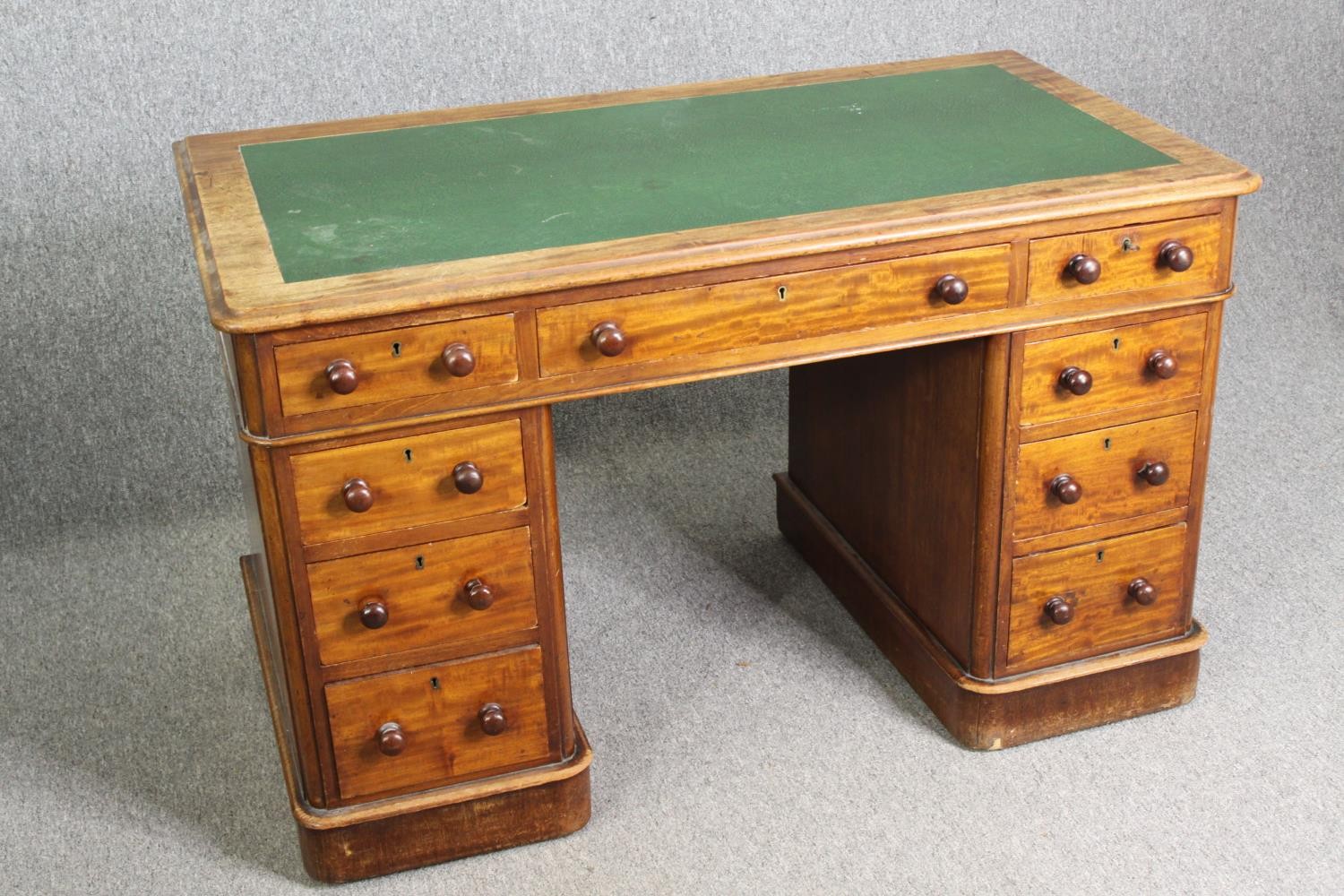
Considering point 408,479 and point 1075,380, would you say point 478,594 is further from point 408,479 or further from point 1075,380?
point 1075,380

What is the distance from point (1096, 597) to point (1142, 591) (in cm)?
6

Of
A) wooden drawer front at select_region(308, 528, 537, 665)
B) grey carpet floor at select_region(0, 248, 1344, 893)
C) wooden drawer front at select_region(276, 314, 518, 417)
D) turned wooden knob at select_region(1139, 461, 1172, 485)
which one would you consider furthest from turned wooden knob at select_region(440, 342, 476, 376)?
turned wooden knob at select_region(1139, 461, 1172, 485)

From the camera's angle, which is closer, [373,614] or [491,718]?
[373,614]

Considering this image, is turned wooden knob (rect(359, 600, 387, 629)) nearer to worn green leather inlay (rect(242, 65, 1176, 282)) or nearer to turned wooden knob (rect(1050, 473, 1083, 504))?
worn green leather inlay (rect(242, 65, 1176, 282))

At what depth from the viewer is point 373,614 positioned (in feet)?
6.56

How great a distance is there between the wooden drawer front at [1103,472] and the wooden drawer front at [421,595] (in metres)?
0.67

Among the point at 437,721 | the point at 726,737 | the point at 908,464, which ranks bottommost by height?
the point at 726,737

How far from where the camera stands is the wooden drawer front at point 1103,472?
7.24 feet

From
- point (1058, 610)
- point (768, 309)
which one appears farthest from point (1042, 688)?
point (768, 309)

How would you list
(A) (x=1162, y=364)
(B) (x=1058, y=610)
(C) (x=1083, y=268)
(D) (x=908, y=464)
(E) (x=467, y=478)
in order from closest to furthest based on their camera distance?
(E) (x=467, y=478) < (C) (x=1083, y=268) < (A) (x=1162, y=364) < (B) (x=1058, y=610) < (D) (x=908, y=464)

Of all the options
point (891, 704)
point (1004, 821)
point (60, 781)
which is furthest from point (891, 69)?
point (60, 781)

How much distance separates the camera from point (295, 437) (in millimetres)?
1866

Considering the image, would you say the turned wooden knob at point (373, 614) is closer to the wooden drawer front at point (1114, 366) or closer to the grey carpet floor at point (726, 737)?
the grey carpet floor at point (726, 737)

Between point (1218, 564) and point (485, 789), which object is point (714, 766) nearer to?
point (485, 789)
